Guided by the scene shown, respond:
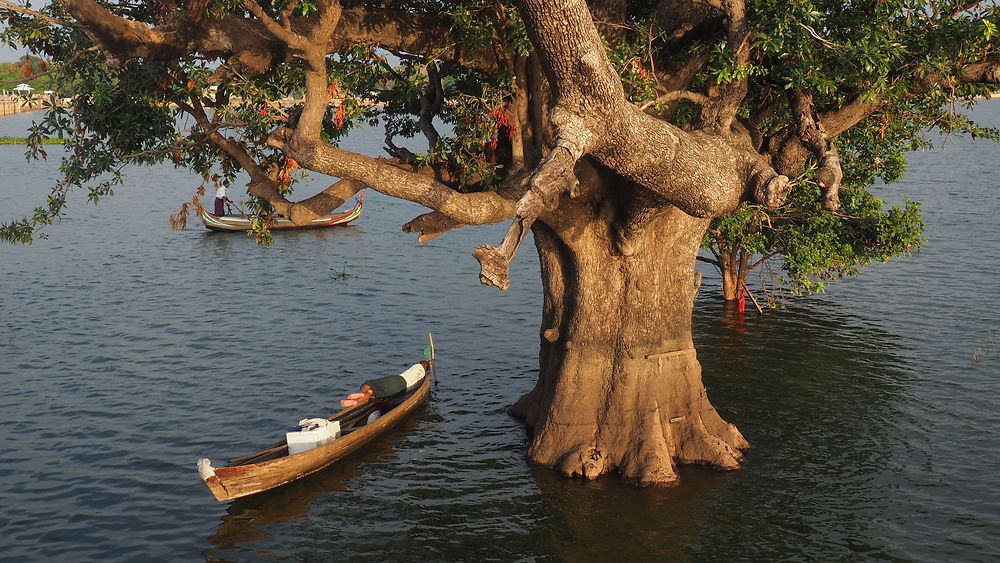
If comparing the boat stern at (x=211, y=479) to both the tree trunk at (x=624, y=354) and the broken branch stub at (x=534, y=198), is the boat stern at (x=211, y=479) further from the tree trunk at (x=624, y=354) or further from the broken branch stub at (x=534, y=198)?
the broken branch stub at (x=534, y=198)

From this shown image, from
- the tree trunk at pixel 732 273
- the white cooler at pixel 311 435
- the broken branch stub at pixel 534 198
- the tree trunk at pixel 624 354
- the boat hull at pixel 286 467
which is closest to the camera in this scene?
the broken branch stub at pixel 534 198

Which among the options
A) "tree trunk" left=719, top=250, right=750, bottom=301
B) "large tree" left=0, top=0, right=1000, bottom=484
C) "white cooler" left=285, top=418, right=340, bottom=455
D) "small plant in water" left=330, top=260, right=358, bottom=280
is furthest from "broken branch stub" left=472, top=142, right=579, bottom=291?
A: "small plant in water" left=330, top=260, right=358, bottom=280

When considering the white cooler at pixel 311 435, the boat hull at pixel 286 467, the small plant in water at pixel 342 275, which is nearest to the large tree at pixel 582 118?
the boat hull at pixel 286 467

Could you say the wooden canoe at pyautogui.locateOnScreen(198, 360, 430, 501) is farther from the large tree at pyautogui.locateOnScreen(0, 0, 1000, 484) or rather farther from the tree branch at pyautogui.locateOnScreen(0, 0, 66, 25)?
the tree branch at pyautogui.locateOnScreen(0, 0, 66, 25)

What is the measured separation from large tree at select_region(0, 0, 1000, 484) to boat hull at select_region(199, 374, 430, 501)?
13.4 feet

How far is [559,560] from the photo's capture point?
53.0 ft

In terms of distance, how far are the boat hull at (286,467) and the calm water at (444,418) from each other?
391 millimetres

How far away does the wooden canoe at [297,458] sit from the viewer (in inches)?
695

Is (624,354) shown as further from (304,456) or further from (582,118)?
(304,456)

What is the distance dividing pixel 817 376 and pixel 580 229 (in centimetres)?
1118

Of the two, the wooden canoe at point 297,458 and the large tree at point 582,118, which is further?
the wooden canoe at point 297,458

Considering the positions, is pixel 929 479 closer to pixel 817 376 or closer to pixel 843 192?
pixel 817 376

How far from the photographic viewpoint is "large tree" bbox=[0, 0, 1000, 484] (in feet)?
48.5

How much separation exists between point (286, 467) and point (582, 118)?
10.0 metres
